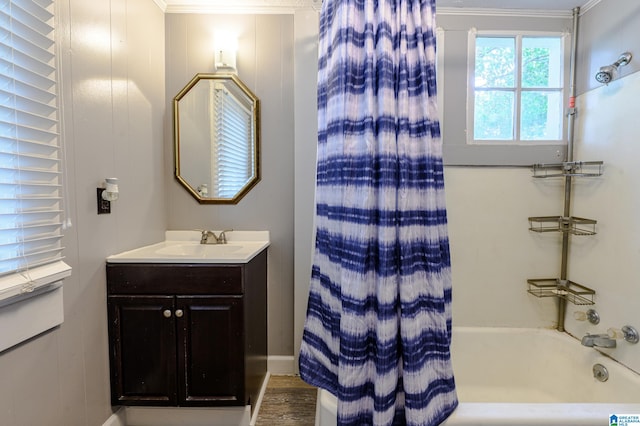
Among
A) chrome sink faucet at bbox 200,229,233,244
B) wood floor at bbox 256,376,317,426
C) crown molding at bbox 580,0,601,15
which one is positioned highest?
crown molding at bbox 580,0,601,15

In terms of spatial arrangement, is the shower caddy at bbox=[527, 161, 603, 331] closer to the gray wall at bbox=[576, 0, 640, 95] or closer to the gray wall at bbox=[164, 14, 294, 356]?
the gray wall at bbox=[576, 0, 640, 95]

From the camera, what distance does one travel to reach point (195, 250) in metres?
1.94

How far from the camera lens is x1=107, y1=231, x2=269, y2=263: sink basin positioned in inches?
58.8

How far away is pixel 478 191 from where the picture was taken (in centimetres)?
189

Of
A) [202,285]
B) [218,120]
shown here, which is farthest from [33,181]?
[218,120]

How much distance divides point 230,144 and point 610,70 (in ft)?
6.96

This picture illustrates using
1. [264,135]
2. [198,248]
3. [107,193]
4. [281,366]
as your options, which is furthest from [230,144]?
[281,366]

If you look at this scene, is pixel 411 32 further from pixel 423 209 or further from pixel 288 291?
pixel 288 291

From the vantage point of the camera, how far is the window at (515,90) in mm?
1876

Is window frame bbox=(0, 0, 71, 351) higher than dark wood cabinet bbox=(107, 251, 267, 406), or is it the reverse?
window frame bbox=(0, 0, 71, 351)

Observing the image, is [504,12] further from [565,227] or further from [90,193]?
[90,193]

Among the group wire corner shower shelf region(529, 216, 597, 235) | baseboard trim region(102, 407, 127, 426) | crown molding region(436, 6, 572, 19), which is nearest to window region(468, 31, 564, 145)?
crown molding region(436, 6, 572, 19)

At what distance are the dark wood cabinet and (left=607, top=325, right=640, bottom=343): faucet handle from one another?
1.77 meters

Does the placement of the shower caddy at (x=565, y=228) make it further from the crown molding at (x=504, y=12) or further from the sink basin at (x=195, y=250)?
the sink basin at (x=195, y=250)
